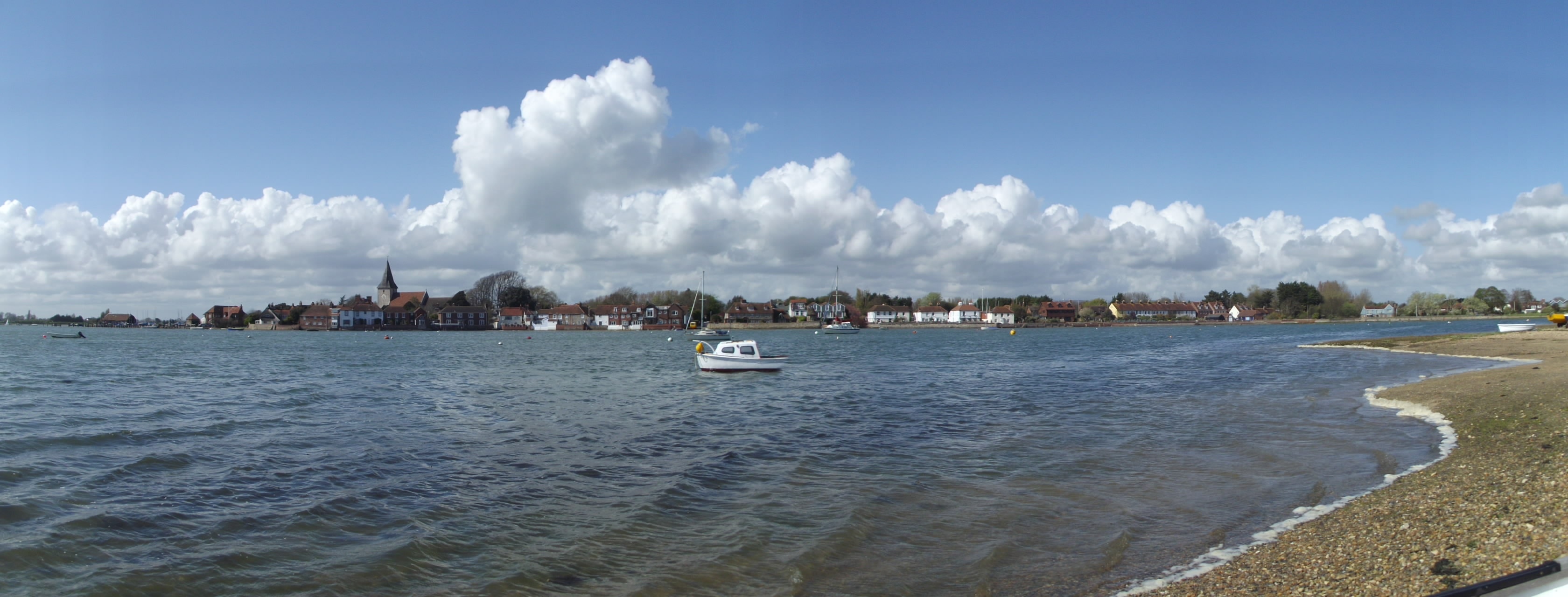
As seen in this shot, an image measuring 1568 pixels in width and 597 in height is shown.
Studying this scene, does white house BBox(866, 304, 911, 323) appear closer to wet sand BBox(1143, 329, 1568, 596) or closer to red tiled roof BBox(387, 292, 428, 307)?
red tiled roof BBox(387, 292, 428, 307)

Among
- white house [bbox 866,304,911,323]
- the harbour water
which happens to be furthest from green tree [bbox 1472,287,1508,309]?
the harbour water

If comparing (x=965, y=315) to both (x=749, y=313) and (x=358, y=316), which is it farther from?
(x=358, y=316)

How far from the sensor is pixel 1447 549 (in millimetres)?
7516

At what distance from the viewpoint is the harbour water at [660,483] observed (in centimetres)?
894

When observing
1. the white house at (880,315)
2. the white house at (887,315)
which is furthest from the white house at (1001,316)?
the white house at (880,315)

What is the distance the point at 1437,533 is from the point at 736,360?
32944mm

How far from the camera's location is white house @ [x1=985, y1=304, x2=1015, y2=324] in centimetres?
17938

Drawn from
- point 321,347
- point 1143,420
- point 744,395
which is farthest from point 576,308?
point 1143,420

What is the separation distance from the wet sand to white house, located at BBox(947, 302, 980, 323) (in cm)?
17536

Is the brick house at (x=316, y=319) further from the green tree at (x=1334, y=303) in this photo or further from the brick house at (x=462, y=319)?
the green tree at (x=1334, y=303)

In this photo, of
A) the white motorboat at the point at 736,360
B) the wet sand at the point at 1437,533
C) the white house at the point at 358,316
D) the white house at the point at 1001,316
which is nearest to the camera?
the wet sand at the point at 1437,533

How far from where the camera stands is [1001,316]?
7101 inches

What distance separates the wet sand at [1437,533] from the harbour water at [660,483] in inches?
33.7

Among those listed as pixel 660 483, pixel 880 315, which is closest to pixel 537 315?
pixel 880 315
